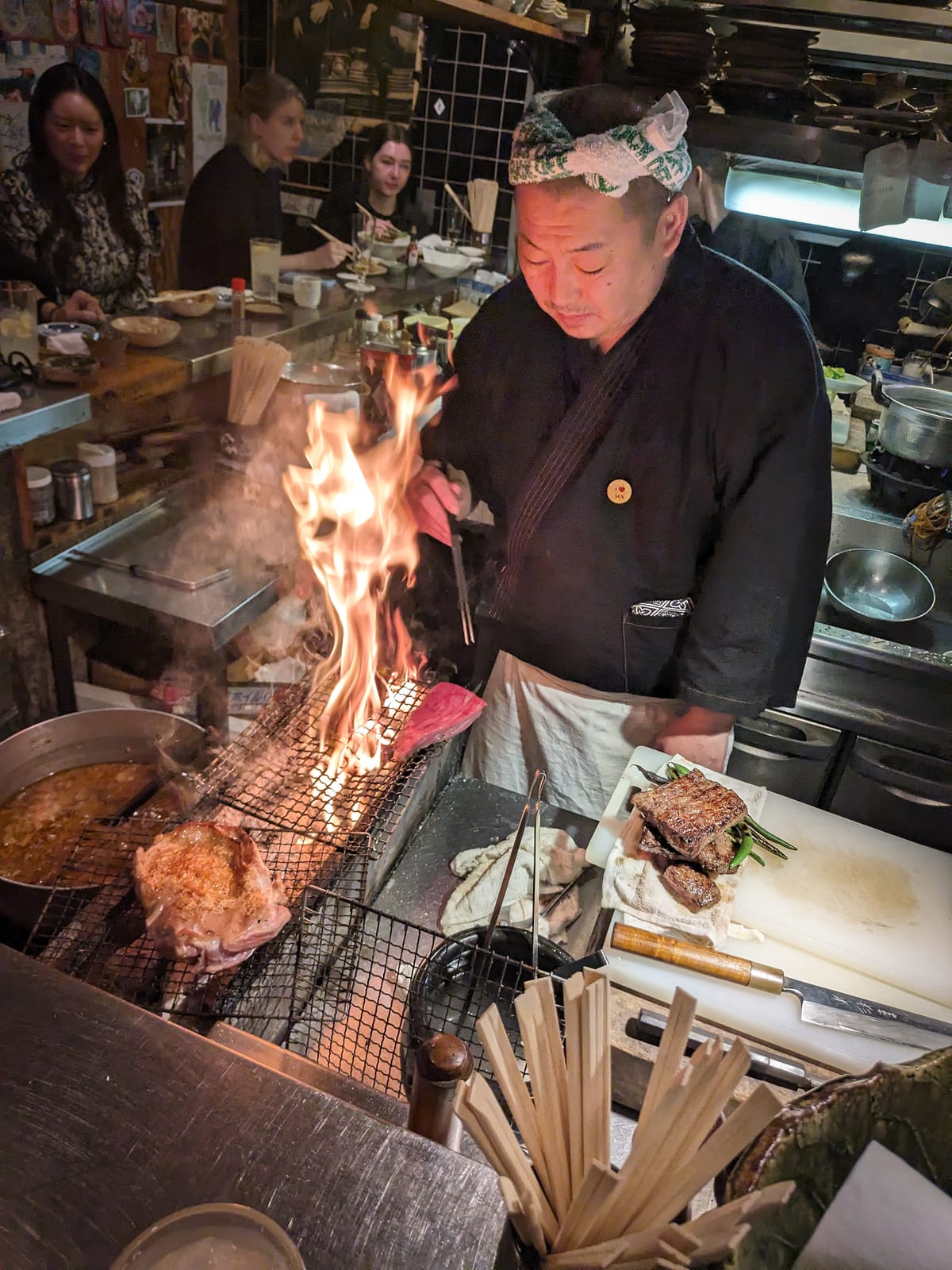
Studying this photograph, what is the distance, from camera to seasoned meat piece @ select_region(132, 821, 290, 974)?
1769 mm

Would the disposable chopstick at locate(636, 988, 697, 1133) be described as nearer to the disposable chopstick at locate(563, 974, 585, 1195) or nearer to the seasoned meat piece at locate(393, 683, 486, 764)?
the disposable chopstick at locate(563, 974, 585, 1195)

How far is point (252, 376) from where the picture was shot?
441 centimetres

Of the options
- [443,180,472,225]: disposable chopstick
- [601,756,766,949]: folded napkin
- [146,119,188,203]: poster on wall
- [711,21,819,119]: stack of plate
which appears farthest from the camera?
[146,119,188,203]: poster on wall

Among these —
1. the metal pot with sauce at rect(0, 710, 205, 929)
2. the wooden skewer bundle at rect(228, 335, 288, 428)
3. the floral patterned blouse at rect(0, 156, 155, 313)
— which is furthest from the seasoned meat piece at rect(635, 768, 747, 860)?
the floral patterned blouse at rect(0, 156, 155, 313)

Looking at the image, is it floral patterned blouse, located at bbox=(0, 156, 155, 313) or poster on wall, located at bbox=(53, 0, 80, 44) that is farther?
poster on wall, located at bbox=(53, 0, 80, 44)

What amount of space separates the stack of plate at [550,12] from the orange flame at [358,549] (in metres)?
3.24

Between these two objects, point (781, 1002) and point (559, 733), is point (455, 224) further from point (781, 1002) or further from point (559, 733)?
point (781, 1002)

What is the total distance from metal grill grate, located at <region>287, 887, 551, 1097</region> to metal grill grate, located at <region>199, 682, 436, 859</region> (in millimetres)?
219

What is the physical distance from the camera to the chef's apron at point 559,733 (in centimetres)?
335

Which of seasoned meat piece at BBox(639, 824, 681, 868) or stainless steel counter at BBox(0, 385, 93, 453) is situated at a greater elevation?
stainless steel counter at BBox(0, 385, 93, 453)

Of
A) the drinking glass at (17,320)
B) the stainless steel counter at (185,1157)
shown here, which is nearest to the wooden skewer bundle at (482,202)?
the drinking glass at (17,320)

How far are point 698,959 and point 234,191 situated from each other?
7.07 m

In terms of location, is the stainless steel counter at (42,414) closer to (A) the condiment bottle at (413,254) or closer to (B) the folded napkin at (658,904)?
(B) the folded napkin at (658,904)

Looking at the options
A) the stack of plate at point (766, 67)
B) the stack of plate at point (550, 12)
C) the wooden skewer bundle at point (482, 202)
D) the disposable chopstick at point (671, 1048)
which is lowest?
the disposable chopstick at point (671, 1048)
